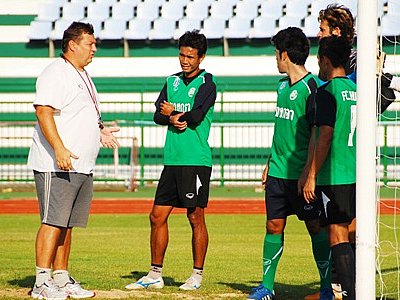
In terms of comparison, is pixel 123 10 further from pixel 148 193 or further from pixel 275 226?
pixel 275 226

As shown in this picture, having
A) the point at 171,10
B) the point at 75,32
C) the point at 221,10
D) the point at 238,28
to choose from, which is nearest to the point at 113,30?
the point at 171,10

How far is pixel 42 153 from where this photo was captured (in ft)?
29.1

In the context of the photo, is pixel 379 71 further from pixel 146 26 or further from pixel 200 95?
pixel 146 26

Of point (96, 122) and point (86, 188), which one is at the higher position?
point (96, 122)

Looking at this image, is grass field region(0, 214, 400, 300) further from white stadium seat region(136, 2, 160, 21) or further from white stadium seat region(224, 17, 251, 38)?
white stadium seat region(136, 2, 160, 21)

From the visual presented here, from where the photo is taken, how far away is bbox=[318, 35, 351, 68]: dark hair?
784 cm

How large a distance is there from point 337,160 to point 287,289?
2.03m

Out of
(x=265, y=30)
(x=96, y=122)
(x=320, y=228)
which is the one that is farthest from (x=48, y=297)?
(x=265, y=30)

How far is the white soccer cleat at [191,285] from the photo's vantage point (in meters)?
9.37

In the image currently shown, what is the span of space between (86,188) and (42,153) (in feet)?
1.75

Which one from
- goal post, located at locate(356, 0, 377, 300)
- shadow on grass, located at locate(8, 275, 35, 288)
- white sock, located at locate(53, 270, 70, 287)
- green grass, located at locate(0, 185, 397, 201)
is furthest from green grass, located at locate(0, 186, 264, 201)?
goal post, located at locate(356, 0, 377, 300)

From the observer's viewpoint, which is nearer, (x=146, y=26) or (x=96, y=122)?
(x=96, y=122)

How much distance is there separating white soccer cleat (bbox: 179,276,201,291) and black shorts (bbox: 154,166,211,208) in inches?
27.7

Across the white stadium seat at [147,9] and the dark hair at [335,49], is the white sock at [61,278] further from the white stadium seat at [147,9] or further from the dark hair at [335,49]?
the white stadium seat at [147,9]
